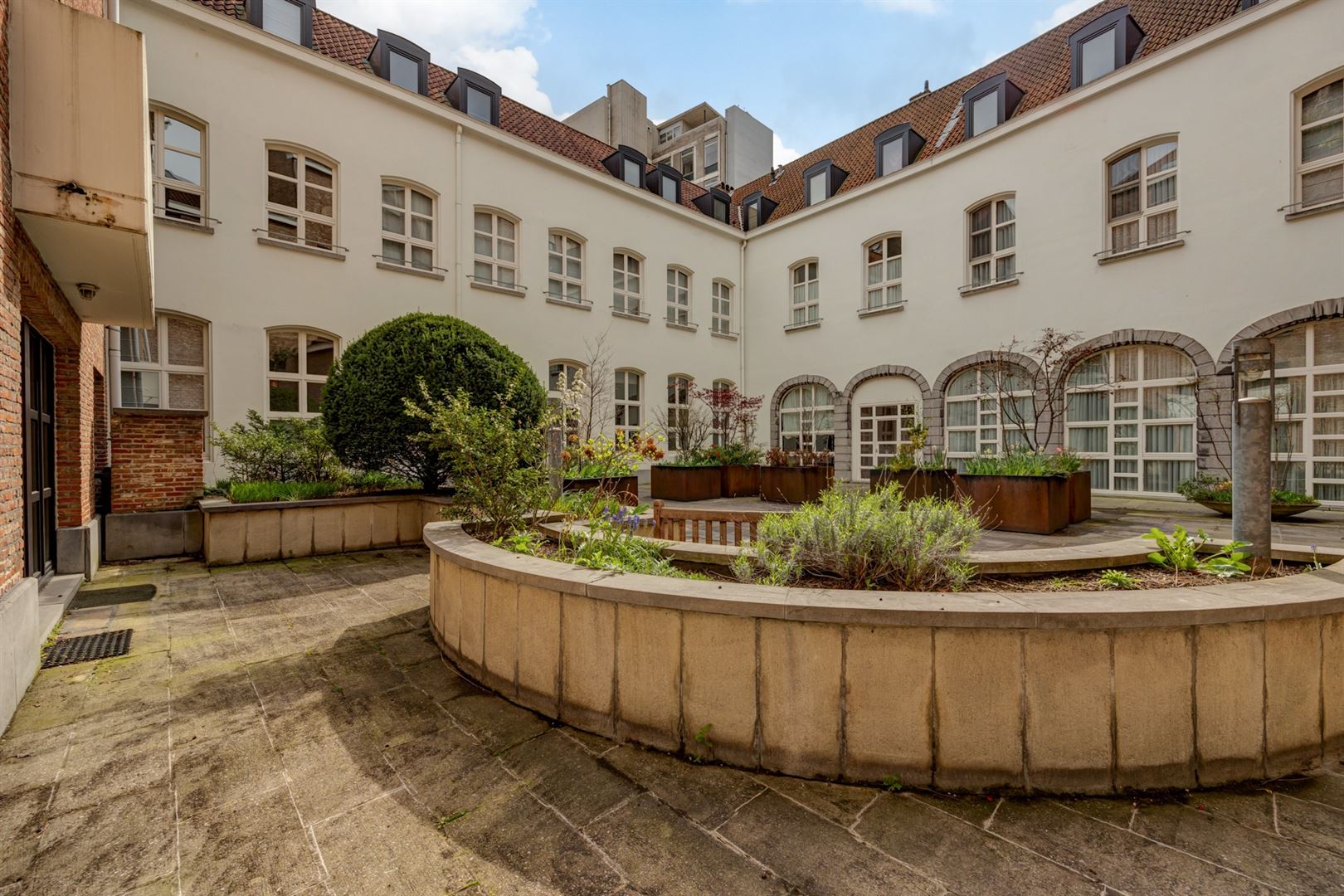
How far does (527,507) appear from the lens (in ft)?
14.2

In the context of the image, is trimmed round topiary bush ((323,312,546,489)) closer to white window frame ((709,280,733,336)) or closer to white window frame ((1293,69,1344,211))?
white window frame ((709,280,733,336))

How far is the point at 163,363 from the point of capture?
29.4ft

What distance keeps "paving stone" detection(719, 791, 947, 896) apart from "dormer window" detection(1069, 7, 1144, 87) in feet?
48.3

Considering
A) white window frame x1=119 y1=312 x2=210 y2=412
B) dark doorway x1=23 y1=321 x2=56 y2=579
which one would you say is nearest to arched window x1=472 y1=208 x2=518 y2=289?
white window frame x1=119 y1=312 x2=210 y2=412

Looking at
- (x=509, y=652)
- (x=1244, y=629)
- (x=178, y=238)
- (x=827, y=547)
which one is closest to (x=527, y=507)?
(x=509, y=652)

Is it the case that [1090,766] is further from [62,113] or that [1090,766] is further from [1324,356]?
[1324,356]

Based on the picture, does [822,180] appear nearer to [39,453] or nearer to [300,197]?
[300,197]

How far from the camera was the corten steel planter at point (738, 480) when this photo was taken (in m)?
12.0

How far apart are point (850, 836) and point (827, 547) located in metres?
1.34

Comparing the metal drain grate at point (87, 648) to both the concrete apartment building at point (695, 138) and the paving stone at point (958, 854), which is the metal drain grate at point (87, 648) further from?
the concrete apartment building at point (695, 138)

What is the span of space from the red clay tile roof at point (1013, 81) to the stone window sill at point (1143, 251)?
3638 millimetres

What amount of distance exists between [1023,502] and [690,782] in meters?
6.71

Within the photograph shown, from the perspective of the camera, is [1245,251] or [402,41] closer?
[1245,251]

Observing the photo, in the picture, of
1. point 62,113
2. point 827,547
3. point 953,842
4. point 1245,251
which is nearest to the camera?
point 953,842
